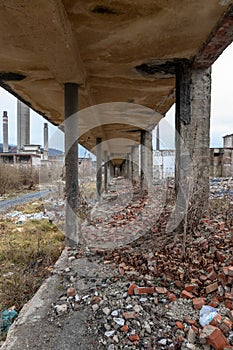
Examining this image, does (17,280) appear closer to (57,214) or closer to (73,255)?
(73,255)

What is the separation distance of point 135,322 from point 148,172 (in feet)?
24.4

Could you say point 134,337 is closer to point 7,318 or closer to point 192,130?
point 7,318

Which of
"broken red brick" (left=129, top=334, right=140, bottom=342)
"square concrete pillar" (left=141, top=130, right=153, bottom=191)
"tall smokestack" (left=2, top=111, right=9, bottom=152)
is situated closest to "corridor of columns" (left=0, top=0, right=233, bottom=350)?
"broken red brick" (left=129, top=334, right=140, bottom=342)

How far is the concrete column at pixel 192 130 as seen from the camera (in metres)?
3.43

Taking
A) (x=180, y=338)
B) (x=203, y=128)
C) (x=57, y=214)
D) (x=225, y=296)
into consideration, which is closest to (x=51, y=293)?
(x=180, y=338)

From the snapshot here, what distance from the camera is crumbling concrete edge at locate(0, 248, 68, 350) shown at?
1.82 metres

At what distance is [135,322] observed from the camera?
191 centimetres

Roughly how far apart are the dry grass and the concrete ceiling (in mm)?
2510

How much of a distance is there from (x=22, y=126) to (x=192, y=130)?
30.2 meters

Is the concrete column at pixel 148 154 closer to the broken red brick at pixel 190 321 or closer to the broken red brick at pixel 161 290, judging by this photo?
the broken red brick at pixel 161 290

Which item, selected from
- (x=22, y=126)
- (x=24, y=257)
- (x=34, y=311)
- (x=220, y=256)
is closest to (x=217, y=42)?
(x=220, y=256)

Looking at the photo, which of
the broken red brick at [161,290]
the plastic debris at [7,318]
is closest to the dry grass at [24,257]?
the plastic debris at [7,318]

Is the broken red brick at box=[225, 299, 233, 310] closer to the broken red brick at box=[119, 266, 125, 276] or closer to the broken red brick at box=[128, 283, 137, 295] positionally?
the broken red brick at box=[128, 283, 137, 295]

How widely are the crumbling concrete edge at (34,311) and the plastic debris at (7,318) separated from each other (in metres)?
0.21
